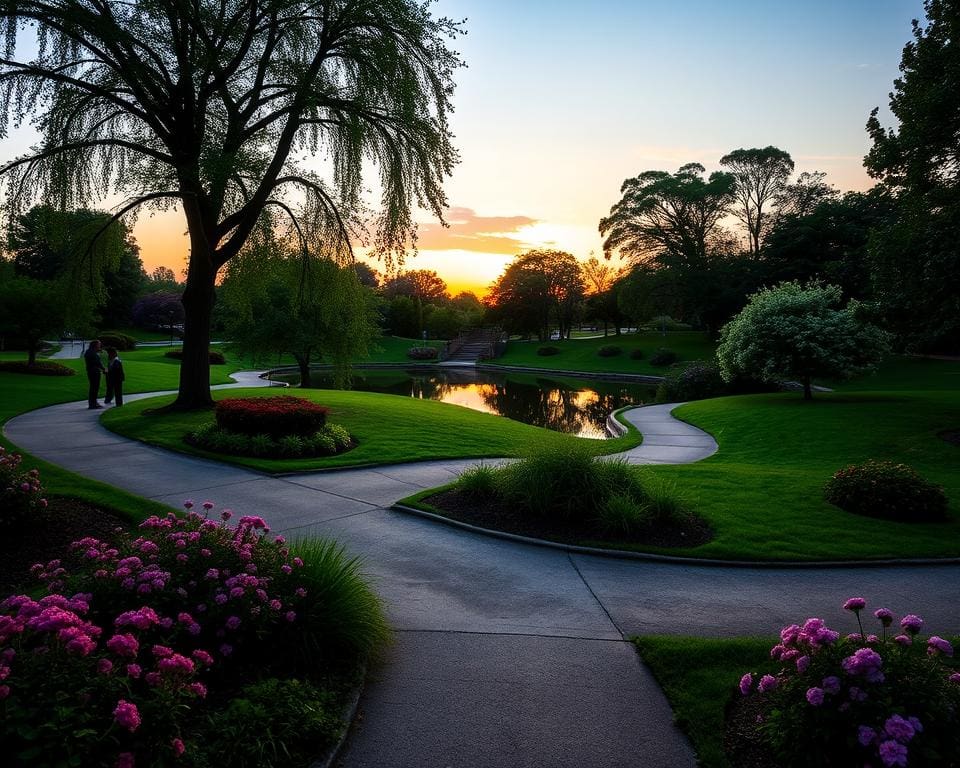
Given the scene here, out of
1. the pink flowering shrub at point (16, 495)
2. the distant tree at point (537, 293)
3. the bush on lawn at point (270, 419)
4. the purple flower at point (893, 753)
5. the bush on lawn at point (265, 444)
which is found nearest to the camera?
the purple flower at point (893, 753)

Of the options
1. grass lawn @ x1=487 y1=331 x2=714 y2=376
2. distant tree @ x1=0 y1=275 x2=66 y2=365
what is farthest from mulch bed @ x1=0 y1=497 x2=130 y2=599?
grass lawn @ x1=487 y1=331 x2=714 y2=376

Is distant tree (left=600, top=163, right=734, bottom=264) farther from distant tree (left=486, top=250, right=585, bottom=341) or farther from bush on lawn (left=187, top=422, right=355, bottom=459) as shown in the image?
bush on lawn (left=187, top=422, right=355, bottom=459)

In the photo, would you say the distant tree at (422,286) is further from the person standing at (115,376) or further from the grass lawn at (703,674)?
the grass lawn at (703,674)

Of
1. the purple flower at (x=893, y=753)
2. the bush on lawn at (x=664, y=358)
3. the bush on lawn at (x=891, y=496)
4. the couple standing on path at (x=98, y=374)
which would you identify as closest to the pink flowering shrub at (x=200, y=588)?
the purple flower at (x=893, y=753)

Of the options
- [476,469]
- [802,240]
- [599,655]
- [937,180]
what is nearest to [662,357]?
[802,240]

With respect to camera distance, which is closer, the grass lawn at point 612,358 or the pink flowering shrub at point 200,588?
the pink flowering shrub at point 200,588

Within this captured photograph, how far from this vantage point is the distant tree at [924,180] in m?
13.5

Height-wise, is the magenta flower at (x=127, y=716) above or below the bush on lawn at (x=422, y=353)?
below

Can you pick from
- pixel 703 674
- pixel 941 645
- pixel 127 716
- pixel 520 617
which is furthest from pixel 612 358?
pixel 127 716

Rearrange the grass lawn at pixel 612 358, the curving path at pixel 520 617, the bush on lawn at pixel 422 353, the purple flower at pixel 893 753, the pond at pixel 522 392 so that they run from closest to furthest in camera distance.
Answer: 1. the purple flower at pixel 893 753
2. the curving path at pixel 520 617
3. the pond at pixel 522 392
4. the grass lawn at pixel 612 358
5. the bush on lawn at pixel 422 353

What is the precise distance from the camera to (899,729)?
2742 millimetres

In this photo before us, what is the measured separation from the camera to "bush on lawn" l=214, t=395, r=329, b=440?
40.8 ft

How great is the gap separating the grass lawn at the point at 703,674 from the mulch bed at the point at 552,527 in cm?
239

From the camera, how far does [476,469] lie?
30.2 ft
